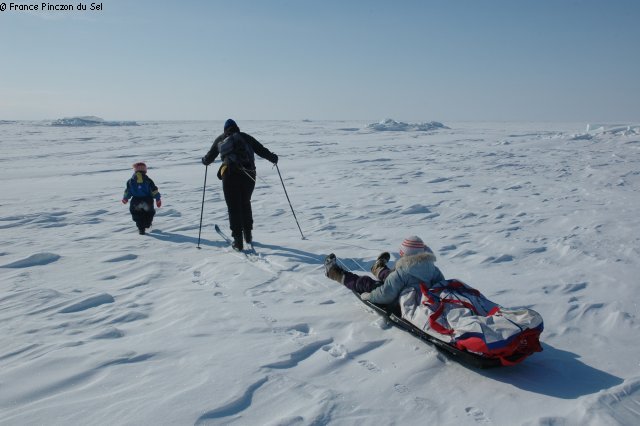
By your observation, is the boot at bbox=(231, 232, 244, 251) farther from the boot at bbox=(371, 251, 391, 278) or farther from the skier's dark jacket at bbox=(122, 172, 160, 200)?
the boot at bbox=(371, 251, 391, 278)

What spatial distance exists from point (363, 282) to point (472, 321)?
1.41m

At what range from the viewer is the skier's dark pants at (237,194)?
6375 millimetres

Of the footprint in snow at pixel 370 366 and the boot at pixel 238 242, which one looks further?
the boot at pixel 238 242

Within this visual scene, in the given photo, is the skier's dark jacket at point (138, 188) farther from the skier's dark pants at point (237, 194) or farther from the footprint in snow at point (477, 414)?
the footprint in snow at point (477, 414)

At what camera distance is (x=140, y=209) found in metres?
7.73

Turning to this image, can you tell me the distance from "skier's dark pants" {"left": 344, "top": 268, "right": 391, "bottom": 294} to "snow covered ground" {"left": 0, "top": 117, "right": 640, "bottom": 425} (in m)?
0.19

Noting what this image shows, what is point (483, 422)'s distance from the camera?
2.64m

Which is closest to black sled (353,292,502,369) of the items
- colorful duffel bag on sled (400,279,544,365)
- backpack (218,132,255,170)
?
colorful duffel bag on sled (400,279,544,365)

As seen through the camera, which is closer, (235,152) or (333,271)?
(333,271)

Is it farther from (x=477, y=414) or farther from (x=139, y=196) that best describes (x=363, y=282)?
(x=139, y=196)

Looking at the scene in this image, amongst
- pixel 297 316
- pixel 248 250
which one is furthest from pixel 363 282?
pixel 248 250

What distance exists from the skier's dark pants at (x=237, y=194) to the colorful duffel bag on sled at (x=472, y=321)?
3361mm

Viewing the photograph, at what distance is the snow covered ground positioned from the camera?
9.02ft

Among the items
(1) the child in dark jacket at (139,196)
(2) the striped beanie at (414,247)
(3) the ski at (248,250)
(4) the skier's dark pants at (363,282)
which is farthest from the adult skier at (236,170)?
(2) the striped beanie at (414,247)
